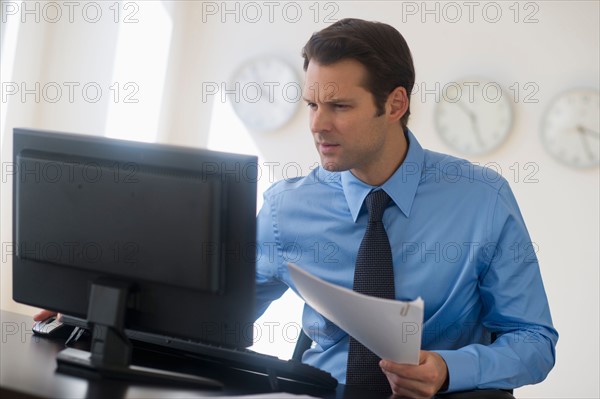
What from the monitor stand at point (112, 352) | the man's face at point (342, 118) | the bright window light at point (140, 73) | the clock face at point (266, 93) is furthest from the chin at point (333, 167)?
the clock face at point (266, 93)

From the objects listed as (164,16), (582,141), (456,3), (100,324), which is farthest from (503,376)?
(164,16)

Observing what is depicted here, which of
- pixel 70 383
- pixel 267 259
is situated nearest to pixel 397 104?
pixel 267 259

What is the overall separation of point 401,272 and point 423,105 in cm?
252

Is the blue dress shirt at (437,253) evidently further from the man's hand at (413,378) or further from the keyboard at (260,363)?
the keyboard at (260,363)

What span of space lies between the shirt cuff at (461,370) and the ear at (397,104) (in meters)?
0.68

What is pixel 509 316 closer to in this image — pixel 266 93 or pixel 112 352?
pixel 112 352

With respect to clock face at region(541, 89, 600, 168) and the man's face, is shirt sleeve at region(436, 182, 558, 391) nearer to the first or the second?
the man's face

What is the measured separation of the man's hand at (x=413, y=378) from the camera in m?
1.61

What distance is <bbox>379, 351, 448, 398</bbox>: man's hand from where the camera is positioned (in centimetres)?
161

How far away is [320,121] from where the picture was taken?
202 cm

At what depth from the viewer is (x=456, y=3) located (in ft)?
14.0

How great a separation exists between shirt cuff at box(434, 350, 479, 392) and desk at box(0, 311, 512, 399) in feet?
0.08

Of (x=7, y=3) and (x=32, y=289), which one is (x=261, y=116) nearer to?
(x=7, y=3)

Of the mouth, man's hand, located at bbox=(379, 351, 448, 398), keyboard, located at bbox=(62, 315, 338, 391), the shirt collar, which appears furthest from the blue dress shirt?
keyboard, located at bbox=(62, 315, 338, 391)
